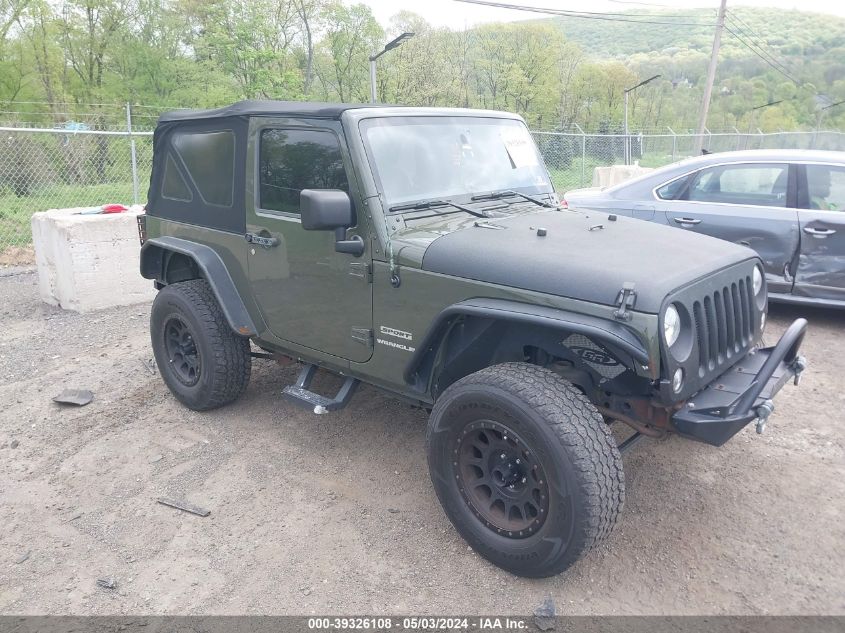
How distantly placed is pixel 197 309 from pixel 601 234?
8.28 ft

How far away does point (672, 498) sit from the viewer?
11.2ft

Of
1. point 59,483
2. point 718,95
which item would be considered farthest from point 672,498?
point 718,95

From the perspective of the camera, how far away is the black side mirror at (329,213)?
10.0 ft

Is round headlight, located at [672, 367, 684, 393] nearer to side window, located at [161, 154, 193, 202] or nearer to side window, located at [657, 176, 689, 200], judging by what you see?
side window, located at [161, 154, 193, 202]

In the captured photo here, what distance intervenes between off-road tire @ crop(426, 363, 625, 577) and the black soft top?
1.61m

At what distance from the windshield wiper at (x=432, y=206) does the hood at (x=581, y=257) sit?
11 centimetres

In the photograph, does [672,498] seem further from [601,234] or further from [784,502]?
[601,234]

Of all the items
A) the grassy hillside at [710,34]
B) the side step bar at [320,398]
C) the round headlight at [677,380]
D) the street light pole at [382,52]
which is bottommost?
the side step bar at [320,398]

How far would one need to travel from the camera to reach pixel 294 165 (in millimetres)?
3686

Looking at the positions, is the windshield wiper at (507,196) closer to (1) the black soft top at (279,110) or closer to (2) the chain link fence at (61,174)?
(1) the black soft top at (279,110)

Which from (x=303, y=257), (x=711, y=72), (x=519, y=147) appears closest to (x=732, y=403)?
(x=519, y=147)

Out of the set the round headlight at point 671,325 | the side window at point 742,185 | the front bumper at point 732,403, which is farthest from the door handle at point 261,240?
the side window at point 742,185

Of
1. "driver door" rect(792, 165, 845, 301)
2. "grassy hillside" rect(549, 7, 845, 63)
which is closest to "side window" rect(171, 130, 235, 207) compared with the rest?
"driver door" rect(792, 165, 845, 301)

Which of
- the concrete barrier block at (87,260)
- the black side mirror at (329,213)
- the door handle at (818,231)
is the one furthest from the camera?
the concrete barrier block at (87,260)
